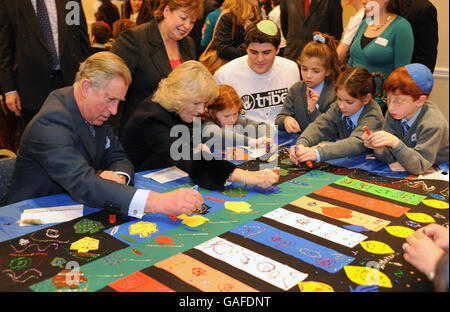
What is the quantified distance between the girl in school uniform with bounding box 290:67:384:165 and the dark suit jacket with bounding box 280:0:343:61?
1.36 meters

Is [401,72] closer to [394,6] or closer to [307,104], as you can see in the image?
[307,104]

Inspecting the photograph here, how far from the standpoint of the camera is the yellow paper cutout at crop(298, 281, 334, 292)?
3.82 feet

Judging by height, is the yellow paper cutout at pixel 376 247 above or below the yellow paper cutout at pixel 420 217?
below

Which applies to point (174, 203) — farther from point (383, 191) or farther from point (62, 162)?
point (383, 191)

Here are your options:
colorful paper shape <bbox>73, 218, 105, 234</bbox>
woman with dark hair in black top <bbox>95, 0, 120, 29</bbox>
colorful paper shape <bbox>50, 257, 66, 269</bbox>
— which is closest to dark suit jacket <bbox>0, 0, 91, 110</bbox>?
colorful paper shape <bbox>73, 218, 105, 234</bbox>

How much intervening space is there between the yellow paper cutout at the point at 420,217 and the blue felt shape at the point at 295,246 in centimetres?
45

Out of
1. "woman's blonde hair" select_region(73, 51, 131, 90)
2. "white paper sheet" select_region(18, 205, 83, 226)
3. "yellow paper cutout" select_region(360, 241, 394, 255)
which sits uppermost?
"woman's blonde hair" select_region(73, 51, 131, 90)

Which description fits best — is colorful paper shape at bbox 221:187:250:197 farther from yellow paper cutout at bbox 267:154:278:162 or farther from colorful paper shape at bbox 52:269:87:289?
colorful paper shape at bbox 52:269:87:289

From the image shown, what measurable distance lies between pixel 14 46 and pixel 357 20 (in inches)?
105

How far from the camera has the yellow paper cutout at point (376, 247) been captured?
1.38 meters

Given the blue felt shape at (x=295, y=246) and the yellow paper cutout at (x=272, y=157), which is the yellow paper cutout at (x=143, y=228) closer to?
the blue felt shape at (x=295, y=246)

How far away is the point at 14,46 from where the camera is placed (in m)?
2.85

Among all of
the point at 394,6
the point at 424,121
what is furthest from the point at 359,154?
the point at 394,6

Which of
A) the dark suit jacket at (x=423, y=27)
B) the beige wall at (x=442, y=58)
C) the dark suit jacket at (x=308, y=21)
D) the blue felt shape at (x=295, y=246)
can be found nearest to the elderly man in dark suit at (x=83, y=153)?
the blue felt shape at (x=295, y=246)
